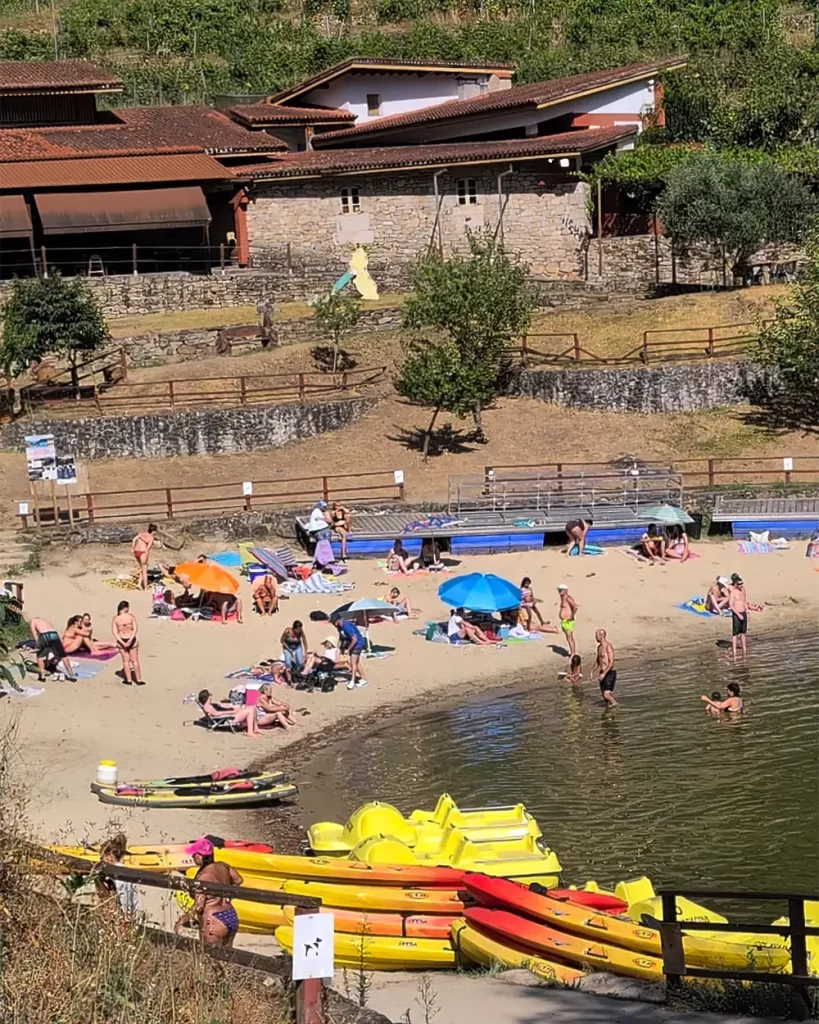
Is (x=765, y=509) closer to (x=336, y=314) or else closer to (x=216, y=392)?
(x=336, y=314)

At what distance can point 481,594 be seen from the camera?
27078 millimetres

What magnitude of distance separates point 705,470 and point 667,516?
4705mm

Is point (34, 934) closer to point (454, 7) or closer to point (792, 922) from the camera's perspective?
point (792, 922)

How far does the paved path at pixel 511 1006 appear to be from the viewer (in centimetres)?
1298

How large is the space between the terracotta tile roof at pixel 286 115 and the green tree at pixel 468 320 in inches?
637

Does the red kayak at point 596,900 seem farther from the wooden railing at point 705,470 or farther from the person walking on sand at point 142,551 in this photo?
the wooden railing at point 705,470

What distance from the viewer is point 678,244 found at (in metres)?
44.6

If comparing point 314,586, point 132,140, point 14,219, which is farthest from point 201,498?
point 132,140

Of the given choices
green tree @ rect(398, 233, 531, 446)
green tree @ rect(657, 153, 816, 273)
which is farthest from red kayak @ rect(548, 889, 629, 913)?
green tree @ rect(657, 153, 816, 273)

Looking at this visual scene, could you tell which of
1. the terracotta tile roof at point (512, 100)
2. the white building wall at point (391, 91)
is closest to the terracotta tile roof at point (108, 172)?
the terracotta tile roof at point (512, 100)

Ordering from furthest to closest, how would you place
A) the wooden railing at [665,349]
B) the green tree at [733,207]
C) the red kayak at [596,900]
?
1. the green tree at [733,207]
2. the wooden railing at [665,349]
3. the red kayak at [596,900]

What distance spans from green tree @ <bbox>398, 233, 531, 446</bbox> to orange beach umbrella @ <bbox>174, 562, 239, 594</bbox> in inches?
400

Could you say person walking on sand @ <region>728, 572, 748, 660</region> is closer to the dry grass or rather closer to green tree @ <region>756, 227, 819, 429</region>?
green tree @ <region>756, 227, 819, 429</region>

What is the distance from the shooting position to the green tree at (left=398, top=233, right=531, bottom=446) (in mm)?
36906
